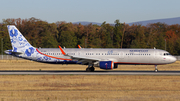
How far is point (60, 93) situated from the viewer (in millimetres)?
18609

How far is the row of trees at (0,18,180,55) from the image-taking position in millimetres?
92375

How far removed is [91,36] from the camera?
359ft

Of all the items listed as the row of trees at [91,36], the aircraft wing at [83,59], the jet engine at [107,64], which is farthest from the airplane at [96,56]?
the row of trees at [91,36]

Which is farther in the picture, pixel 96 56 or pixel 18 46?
pixel 18 46

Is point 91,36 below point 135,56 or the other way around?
the other way around

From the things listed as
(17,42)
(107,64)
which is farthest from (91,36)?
(107,64)

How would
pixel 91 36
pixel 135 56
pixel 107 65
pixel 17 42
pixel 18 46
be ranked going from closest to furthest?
pixel 107 65
pixel 135 56
pixel 18 46
pixel 17 42
pixel 91 36

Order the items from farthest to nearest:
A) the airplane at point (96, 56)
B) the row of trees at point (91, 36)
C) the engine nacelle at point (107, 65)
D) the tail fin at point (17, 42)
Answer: the row of trees at point (91, 36) < the tail fin at point (17, 42) < the airplane at point (96, 56) < the engine nacelle at point (107, 65)

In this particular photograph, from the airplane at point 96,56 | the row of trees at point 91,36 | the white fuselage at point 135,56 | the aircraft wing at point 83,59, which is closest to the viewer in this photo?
the aircraft wing at point 83,59

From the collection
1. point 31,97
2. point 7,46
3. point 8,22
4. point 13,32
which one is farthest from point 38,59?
point 8,22

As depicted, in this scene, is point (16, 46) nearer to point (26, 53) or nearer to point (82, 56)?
point (26, 53)

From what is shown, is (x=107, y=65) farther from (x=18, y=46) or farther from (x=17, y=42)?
(x=17, y=42)

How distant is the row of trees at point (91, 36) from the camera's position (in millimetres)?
92375

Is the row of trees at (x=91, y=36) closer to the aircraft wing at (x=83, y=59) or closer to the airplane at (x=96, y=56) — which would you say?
the airplane at (x=96, y=56)
